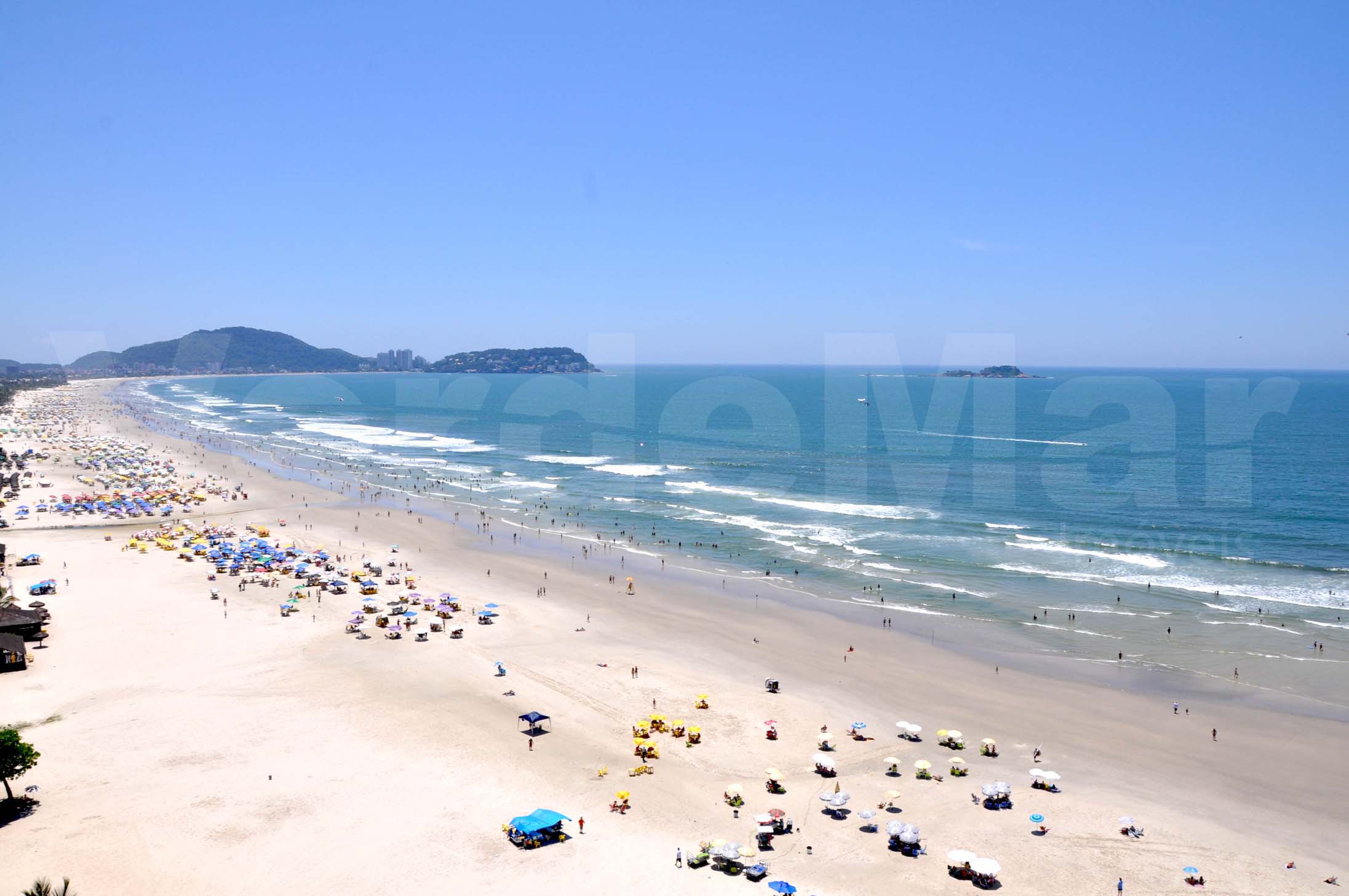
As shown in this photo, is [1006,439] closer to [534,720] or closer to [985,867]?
[534,720]

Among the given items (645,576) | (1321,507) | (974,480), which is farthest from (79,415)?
(1321,507)

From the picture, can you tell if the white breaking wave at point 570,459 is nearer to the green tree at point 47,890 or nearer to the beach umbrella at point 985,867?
the green tree at point 47,890

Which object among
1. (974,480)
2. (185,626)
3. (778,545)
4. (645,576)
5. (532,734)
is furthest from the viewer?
(974,480)

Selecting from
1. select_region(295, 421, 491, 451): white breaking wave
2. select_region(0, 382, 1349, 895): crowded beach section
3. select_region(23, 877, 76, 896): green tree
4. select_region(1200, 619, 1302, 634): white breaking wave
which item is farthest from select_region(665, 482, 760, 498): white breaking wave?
select_region(23, 877, 76, 896): green tree

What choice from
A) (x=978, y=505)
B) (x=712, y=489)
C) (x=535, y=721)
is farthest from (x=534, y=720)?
(x=978, y=505)

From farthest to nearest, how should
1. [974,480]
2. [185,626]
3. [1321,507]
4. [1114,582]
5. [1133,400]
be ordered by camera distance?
[1133,400] → [974,480] → [1321,507] → [1114,582] → [185,626]

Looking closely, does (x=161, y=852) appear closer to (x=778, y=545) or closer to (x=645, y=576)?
(x=645, y=576)
